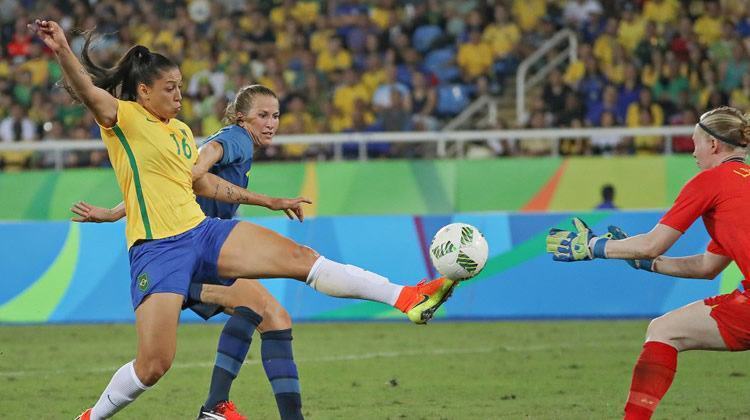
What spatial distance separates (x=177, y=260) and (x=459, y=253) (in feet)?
5.05

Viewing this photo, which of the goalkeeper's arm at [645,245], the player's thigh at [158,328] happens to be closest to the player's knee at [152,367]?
the player's thigh at [158,328]

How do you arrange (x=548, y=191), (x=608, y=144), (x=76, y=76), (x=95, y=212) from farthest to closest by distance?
(x=608, y=144), (x=548, y=191), (x=95, y=212), (x=76, y=76)

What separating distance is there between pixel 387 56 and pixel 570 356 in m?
10.3

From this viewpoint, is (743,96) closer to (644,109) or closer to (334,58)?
(644,109)

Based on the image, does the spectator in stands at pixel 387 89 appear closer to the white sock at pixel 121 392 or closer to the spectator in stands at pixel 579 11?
the spectator in stands at pixel 579 11

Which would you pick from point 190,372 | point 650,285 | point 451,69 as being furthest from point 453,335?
point 451,69

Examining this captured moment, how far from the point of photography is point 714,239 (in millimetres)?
7023

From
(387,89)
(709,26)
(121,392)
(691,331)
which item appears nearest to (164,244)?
(121,392)

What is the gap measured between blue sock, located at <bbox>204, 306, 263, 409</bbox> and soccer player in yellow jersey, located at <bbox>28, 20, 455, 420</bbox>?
71 centimetres

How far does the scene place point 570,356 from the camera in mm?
11812

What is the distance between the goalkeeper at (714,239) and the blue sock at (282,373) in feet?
5.61

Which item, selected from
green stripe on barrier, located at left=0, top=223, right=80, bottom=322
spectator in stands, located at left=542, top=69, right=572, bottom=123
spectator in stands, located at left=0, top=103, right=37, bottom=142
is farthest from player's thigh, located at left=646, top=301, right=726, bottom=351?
spectator in stands, located at left=0, top=103, right=37, bottom=142

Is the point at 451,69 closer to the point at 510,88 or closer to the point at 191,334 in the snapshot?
the point at 510,88

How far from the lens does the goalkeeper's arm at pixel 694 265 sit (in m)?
7.28
